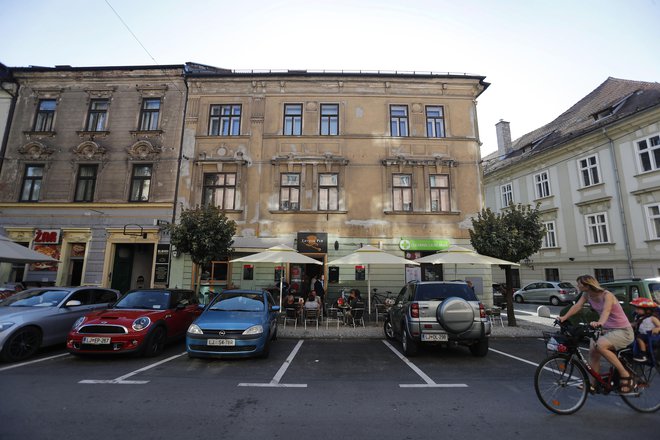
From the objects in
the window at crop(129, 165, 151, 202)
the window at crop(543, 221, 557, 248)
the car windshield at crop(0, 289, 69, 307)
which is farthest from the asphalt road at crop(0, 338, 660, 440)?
the window at crop(543, 221, 557, 248)

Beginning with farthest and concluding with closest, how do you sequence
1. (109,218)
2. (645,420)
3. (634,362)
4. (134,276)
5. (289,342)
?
(134,276)
(109,218)
(289,342)
(634,362)
(645,420)

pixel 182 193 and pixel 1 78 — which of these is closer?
pixel 182 193

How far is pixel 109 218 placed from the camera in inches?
624

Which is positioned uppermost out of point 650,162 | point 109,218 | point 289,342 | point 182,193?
point 650,162

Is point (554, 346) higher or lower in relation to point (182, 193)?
lower

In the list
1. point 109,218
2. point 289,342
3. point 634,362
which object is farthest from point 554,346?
point 109,218

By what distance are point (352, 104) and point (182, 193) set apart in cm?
986

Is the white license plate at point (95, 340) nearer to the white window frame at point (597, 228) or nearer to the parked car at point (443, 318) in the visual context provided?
the parked car at point (443, 318)

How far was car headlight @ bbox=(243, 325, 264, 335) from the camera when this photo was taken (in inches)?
269

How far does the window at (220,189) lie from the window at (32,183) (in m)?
8.42

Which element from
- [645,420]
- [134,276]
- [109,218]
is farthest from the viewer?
[134,276]

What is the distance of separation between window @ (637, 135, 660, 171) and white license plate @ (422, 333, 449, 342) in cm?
2017

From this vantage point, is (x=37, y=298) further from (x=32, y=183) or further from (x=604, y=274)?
(x=604, y=274)

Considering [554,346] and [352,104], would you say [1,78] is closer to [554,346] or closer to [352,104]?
[352,104]
